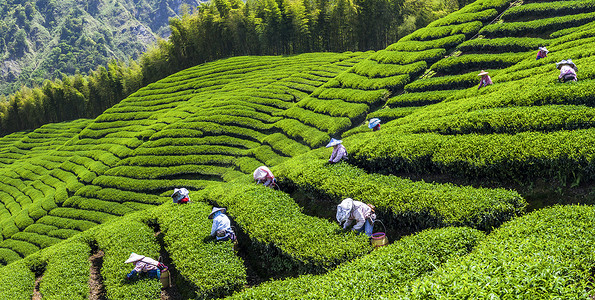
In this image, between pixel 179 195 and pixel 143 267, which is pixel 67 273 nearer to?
pixel 143 267

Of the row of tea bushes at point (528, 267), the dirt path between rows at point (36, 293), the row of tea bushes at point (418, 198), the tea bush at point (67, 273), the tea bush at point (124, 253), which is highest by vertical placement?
the row of tea bushes at point (528, 267)

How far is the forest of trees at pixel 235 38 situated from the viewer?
191 ft

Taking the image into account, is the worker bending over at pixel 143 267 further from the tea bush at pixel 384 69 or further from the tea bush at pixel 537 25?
the tea bush at pixel 537 25

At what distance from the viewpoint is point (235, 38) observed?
70.0 m

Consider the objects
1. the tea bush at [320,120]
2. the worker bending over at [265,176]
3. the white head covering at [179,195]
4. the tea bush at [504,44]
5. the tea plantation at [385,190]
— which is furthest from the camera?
the tea bush at [320,120]

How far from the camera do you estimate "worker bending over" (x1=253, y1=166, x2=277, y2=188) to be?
15523 mm

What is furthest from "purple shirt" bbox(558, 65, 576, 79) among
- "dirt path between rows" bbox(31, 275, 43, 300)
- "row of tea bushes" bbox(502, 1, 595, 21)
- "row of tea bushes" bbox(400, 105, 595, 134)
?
"dirt path between rows" bbox(31, 275, 43, 300)

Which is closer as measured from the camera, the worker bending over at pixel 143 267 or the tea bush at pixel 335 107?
the worker bending over at pixel 143 267

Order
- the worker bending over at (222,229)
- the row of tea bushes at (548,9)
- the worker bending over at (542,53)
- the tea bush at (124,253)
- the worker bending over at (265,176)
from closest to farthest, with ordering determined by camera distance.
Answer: the tea bush at (124,253) → the worker bending over at (222,229) → the worker bending over at (265,176) → the worker bending over at (542,53) → the row of tea bushes at (548,9)

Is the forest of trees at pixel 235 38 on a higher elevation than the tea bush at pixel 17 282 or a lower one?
higher

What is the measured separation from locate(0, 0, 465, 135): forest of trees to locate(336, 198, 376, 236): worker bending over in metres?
50.5

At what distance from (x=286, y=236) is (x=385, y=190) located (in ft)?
11.5

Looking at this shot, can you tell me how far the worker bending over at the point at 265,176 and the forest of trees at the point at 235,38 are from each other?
47509 millimetres

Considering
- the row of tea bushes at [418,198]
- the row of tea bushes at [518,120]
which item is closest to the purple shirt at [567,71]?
the row of tea bushes at [518,120]
